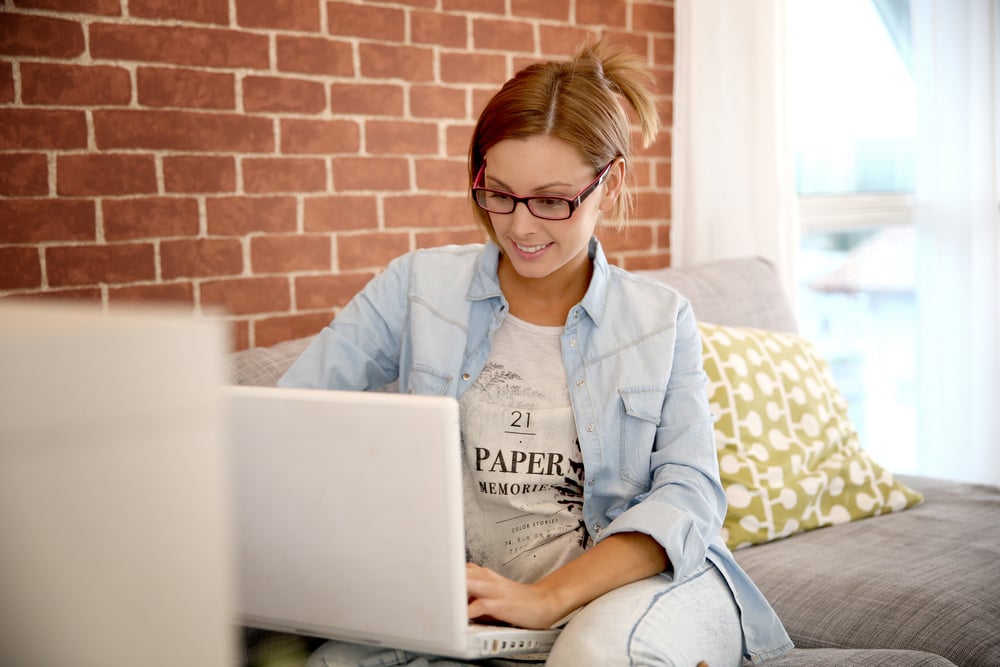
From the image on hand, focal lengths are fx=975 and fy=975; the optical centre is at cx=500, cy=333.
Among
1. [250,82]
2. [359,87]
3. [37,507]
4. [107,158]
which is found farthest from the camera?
[359,87]

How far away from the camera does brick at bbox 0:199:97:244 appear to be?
1.79 m

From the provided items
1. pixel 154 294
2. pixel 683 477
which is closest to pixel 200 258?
pixel 154 294

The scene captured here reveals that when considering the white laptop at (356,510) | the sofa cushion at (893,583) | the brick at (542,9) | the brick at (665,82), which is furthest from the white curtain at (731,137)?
the white laptop at (356,510)

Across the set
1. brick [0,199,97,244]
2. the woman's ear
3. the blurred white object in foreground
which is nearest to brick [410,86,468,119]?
brick [0,199,97,244]

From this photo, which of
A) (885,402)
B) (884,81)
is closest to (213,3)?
(884,81)

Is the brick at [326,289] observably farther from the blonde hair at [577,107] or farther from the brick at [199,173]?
the blonde hair at [577,107]

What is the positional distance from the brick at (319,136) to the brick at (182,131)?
44 millimetres

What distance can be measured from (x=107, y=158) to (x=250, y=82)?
360mm

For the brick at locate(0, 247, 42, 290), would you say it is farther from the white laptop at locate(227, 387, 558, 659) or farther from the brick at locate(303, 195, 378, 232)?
the white laptop at locate(227, 387, 558, 659)

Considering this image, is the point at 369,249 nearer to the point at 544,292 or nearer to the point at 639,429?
the point at 544,292

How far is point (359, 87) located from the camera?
90.0 inches

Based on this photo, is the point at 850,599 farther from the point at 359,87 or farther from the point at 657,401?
the point at 359,87

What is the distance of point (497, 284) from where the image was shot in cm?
156

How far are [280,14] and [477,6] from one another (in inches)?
23.7
